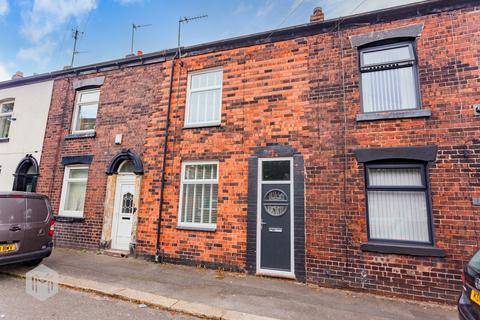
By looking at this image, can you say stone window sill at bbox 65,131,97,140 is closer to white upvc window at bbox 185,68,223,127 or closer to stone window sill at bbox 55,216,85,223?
stone window sill at bbox 55,216,85,223

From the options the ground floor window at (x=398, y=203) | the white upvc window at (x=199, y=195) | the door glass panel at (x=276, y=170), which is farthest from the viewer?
the white upvc window at (x=199, y=195)

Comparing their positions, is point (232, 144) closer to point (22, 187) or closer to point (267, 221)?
point (267, 221)

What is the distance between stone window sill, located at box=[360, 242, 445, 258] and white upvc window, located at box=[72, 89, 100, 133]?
914 cm

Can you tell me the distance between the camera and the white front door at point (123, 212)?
7832mm

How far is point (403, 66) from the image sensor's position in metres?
6.04

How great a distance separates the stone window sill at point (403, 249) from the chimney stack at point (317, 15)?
18.9ft

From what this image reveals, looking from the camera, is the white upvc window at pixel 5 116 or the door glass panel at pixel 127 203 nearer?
the door glass panel at pixel 127 203

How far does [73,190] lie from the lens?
8812 millimetres

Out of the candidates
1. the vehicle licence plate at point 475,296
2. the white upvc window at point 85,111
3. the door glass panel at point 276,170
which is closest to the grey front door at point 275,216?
the door glass panel at point 276,170

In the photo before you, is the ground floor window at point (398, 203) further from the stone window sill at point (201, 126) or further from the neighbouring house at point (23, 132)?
the neighbouring house at point (23, 132)

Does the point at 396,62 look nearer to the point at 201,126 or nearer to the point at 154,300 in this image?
the point at 201,126

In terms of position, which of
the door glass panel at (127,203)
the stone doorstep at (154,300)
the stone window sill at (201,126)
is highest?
the stone window sill at (201,126)

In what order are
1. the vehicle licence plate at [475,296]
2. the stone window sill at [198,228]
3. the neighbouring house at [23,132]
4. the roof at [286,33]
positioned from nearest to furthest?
the vehicle licence plate at [475,296] < the roof at [286,33] < the stone window sill at [198,228] < the neighbouring house at [23,132]

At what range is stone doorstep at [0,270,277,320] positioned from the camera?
4008 mm
